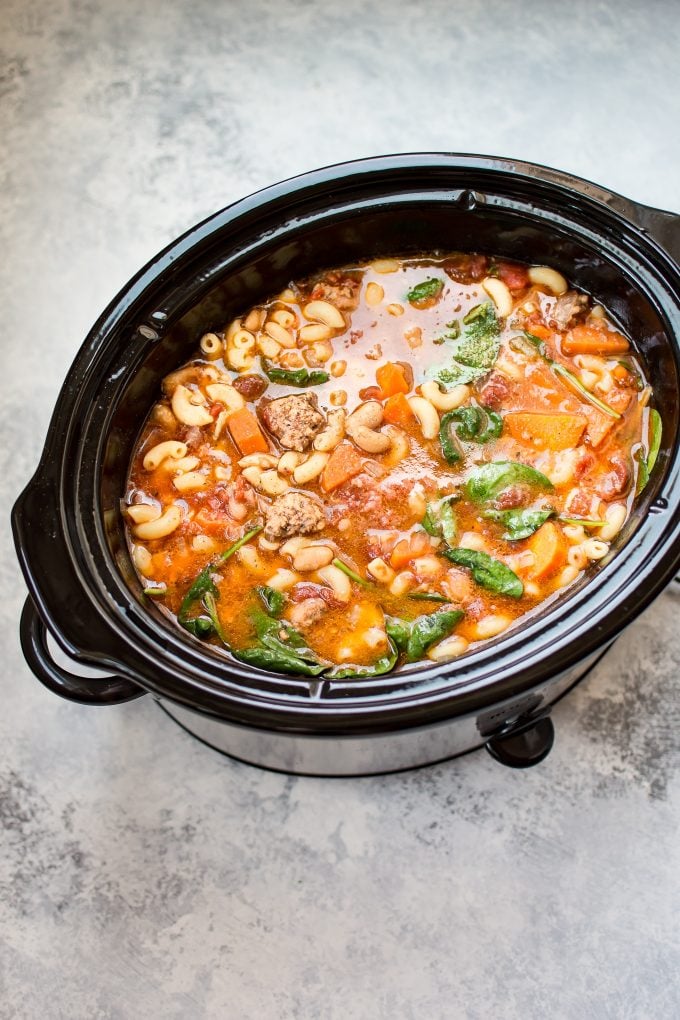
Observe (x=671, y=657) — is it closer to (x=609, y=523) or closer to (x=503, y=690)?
(x=609, y=523)

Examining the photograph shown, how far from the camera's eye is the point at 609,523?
8.16 ft

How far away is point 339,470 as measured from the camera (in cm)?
266

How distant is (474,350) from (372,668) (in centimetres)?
90

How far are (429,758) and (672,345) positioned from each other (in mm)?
1145

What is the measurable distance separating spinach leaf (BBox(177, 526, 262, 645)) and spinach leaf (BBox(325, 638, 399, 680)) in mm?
277

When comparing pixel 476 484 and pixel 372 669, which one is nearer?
pixel 372 669

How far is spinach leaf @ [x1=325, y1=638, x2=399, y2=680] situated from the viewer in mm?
2393

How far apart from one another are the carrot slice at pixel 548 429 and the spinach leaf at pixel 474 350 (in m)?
0.18

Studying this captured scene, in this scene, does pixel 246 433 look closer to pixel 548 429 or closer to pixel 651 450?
pixel 548 429

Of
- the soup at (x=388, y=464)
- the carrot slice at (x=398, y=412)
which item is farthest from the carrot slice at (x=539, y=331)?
the carrot slice at (x=398, y=412)

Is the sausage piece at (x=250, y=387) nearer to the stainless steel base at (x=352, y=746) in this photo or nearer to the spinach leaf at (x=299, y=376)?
the spinach leaf at (x=299, y=376)

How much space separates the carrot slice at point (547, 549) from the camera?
2.50 meters

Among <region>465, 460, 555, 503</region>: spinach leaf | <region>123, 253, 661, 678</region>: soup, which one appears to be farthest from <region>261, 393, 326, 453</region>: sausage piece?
<region>465, 460, 555, 503</region>: spinach leaf

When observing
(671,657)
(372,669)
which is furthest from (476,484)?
(671,657)
